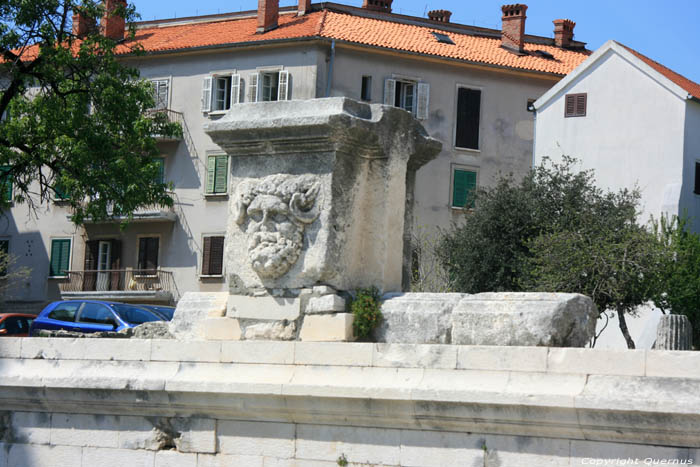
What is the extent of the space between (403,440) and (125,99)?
13733mm

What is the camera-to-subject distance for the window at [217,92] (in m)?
33.9

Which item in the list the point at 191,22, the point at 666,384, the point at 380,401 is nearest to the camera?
the point at 666,384

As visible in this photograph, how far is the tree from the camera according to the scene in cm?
1780

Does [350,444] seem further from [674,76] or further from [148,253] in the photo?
[148,253]

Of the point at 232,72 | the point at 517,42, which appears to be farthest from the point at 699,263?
the point at 232,72

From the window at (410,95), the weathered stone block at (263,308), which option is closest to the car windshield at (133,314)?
the weathered stone block at (263,308)

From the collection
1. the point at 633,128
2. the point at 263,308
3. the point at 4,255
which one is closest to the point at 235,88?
the point at 4,255

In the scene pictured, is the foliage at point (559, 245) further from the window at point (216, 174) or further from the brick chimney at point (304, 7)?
the brick chimney at point (304, 7)

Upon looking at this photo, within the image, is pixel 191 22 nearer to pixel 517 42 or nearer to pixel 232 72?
pixel 232 72

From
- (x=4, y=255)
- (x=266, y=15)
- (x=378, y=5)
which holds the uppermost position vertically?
(x=378, y=5)

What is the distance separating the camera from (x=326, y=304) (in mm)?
6496

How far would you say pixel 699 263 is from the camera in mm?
25531

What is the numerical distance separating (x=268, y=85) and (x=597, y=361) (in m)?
28.7

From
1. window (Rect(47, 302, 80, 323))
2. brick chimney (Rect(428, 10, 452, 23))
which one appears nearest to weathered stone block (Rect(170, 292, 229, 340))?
window (Rect(47, 302, 80, 323))
